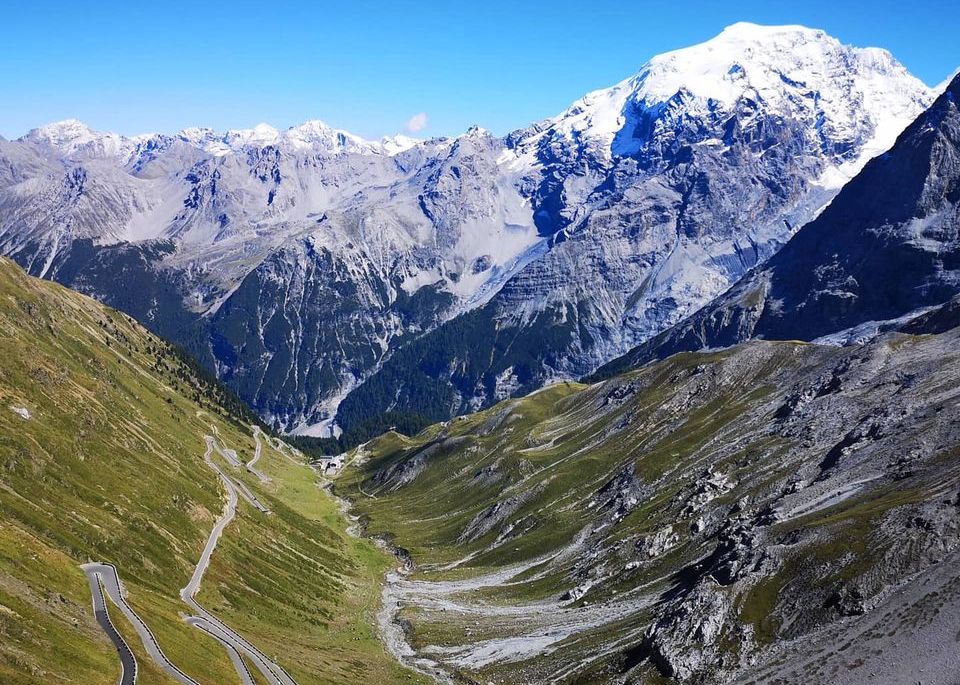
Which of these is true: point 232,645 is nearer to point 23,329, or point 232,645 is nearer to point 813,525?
point 813,525

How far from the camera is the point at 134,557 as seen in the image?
390 ft

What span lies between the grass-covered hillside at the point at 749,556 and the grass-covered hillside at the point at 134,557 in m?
14.4

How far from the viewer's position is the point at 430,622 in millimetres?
144000

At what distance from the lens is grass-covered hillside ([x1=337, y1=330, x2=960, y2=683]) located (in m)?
88.8

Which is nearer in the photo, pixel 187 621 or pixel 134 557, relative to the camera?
pixel 187 621

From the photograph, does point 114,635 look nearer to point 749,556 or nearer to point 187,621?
point 187,621

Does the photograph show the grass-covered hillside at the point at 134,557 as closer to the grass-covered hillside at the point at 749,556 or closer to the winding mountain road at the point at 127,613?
the winding mountain road at the point at 127,613

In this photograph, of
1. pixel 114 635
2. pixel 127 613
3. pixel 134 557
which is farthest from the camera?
pixel 134 557

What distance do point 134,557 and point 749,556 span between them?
265 feet

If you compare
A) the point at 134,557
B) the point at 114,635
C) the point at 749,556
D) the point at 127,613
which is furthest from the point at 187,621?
the point at 749,556

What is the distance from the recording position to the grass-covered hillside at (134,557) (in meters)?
78.5

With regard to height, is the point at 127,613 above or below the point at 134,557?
below

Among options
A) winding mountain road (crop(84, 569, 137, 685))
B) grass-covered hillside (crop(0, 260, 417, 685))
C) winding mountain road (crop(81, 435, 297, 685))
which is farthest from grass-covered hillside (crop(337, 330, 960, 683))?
winding mountain road (crop(84, 569, 137, 685))

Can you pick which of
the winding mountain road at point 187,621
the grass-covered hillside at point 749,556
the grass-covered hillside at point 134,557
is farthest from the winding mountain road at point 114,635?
the grass-covered hillside at point 749,556
